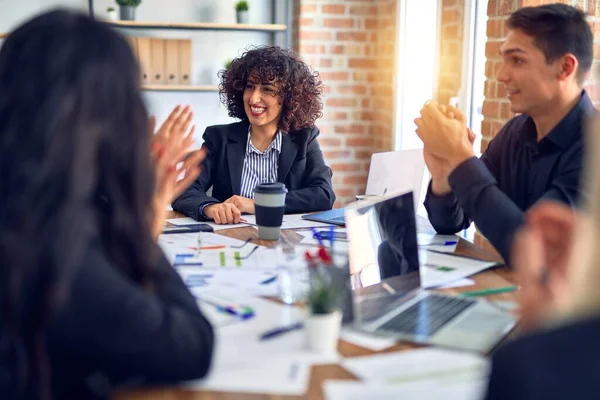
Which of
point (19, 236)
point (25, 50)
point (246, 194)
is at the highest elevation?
point (25, 50)

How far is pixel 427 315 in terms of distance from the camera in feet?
4.58

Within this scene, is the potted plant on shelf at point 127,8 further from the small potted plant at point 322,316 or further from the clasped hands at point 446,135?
the small potted plant at point 322,316

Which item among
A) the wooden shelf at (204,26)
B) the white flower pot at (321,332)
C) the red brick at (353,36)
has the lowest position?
the white flower pot at (321,332)

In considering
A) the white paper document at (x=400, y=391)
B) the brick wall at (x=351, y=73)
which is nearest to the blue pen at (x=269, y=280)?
the white paper document at (x=400, y=391)

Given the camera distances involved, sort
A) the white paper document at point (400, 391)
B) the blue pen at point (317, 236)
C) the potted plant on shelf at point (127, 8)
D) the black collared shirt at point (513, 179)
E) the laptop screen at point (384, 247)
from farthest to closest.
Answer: the potted plant on shelf at point (127, 8) < the blue pen at point (317, 236) < the black collared shirt at point (513, 179) < the laptop screen at point (384, 247) < the white paper document at point (400, 391)

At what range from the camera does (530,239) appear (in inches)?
34.6

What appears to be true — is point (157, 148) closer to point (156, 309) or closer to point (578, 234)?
point (156, 309)

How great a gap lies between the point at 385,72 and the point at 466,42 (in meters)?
1.05

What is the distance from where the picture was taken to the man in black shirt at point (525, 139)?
182cm

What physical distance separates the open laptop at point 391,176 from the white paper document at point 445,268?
1.52ft

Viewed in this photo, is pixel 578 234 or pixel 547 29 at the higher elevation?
pixel 547 29

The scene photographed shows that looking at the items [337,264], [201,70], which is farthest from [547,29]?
[201,70]

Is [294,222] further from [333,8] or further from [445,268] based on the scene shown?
[333,8]

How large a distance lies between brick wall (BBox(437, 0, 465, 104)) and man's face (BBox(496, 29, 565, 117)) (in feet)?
4.41
